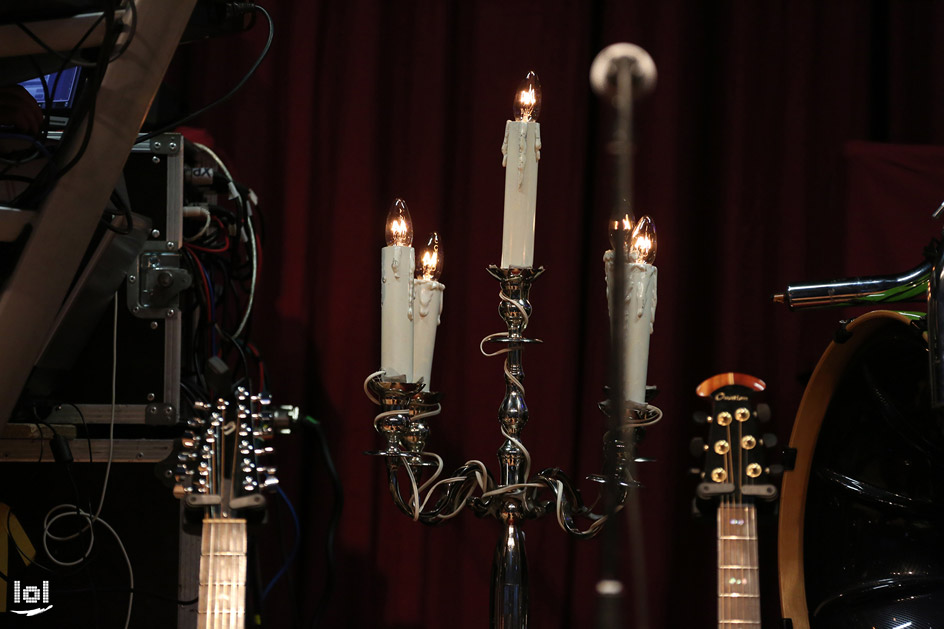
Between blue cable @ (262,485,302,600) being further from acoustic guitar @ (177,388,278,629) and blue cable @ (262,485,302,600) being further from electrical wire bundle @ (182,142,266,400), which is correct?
acoustic guitar @ (177,388,278,629)

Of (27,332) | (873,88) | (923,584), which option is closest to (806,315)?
(873,88)

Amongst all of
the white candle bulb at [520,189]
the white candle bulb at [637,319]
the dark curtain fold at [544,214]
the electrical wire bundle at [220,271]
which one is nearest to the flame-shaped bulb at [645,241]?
the white candle bulb at [637,319]

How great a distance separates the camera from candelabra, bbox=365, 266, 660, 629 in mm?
1093

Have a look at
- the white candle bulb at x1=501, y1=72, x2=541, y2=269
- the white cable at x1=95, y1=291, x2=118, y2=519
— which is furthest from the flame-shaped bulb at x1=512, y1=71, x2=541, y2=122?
the white cable at x1=95, y1=291, x2=118, y2=519

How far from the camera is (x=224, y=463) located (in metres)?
1.13

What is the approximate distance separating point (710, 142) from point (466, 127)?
0.46m

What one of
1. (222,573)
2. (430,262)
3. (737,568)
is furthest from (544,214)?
(222,573)

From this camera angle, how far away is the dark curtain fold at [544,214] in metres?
1.58

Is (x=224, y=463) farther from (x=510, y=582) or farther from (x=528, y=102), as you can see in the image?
(x=528, y=102)

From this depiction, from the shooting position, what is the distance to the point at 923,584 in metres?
1.13

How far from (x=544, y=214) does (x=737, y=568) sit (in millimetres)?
725

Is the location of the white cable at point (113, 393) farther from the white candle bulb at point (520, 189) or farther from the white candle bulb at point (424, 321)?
the white candle bulb at point (520, 189)

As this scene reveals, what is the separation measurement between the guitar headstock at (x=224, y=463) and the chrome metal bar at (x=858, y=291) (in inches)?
28.2

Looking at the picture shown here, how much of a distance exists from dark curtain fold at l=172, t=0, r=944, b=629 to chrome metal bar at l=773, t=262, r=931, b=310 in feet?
1.52
